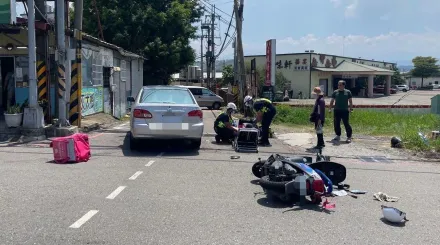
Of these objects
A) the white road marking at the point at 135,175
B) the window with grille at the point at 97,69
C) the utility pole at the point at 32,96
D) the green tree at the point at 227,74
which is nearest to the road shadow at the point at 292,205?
the white road marking at the point at 135,175

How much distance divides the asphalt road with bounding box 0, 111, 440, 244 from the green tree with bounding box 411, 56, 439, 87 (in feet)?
322

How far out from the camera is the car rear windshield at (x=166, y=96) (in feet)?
35.7

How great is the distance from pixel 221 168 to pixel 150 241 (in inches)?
169

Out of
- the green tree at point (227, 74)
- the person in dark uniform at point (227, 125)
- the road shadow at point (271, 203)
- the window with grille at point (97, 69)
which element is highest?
the green tree at point (227, 74)

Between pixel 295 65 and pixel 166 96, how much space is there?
47444mm

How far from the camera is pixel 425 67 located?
9881 cm

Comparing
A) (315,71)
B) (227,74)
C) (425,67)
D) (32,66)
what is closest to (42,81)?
(32,66)

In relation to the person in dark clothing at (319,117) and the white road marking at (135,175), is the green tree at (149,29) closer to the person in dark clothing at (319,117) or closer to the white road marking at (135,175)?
the person in dark clothing at (319,117)

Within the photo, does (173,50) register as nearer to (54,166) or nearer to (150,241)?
(54,166)

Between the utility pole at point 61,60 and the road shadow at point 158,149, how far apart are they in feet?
7.41

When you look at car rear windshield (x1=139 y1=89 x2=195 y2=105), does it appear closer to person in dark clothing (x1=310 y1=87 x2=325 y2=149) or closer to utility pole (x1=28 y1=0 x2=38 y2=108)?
person in dark clothing (x1=310 y1=87 x2=325 y2=149)

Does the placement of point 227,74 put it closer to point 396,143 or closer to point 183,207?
point 396,143

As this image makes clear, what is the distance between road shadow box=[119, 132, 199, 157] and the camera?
10.6 meters

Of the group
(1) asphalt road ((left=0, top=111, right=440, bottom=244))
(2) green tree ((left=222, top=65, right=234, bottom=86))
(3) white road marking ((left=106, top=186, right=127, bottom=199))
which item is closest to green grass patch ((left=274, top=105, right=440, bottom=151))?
(1) asphalt road ((left=0, top=111, right=440, bottom=244))
